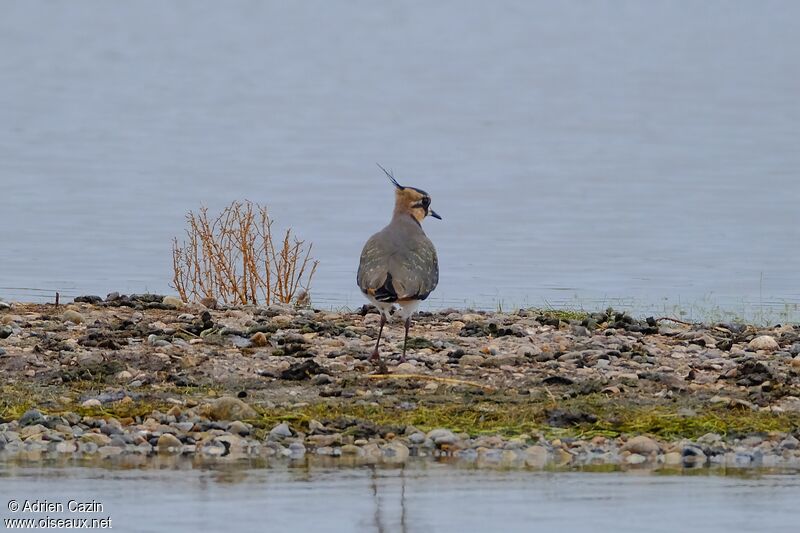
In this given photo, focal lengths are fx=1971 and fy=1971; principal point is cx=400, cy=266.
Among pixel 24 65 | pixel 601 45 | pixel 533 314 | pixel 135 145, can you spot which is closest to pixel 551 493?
pixel 533 314

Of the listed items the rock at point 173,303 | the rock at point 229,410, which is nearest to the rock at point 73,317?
the rock at point 173,303

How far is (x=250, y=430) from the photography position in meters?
11.7

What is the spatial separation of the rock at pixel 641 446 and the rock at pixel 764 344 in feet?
11.3

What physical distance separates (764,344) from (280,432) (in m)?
4.69

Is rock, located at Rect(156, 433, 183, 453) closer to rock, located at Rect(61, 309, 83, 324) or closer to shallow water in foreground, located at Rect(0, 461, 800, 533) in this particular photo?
shallow water in foreground, located at Rect(0, 461, 800, 533)

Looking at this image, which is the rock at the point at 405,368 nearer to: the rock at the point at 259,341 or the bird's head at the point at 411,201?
the rock at the point at 259,341

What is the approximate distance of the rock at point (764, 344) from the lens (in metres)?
14.8

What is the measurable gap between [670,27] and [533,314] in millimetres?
97680

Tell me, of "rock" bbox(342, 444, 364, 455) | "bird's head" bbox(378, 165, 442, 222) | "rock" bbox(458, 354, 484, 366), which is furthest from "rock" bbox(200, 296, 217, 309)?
"rock" bbox(342, 444, 364, 455)

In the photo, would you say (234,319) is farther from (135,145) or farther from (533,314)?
(135,145)

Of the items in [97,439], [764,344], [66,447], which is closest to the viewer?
[66,447]

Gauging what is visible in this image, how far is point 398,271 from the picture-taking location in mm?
14508

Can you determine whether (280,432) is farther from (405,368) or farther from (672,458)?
(672,458)

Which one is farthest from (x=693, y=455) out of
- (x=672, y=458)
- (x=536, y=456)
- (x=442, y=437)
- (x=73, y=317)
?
(x=73, y=317)
